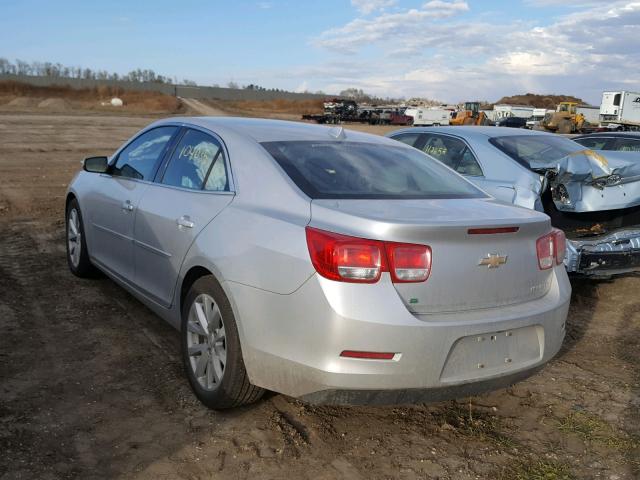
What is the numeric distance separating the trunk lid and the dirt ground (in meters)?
0.78

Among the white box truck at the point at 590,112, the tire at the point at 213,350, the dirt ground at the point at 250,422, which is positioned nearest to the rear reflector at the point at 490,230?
the dirt ground at the point at 250,422

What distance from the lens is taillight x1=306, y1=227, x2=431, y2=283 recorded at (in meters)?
2.77

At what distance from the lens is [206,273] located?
351cm

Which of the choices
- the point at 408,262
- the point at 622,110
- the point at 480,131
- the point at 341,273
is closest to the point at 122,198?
the point at 341,273

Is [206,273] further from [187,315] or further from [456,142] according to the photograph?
[456,142]

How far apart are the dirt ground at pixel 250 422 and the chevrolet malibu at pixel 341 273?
0.29 metres

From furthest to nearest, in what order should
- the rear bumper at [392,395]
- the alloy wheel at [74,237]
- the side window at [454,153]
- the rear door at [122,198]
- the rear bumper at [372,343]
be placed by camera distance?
Answer: the side window at [454,153] < the alloy wheel at [74,237] < the rear door at [122,198] < the rear bumper at [392,395] < the rear bumper at [372,343]

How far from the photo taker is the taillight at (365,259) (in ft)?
9.07

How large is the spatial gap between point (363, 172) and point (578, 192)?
9.33 feet

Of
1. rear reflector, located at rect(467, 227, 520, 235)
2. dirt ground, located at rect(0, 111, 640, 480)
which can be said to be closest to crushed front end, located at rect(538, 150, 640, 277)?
dirt ground, located at rect(0, 111, 640, 480)

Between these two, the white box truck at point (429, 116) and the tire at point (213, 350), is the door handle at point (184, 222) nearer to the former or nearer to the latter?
the tire at point (213, 350)

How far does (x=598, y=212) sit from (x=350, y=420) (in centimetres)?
369

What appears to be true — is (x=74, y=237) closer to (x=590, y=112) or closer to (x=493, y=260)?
(x=493, y=260)

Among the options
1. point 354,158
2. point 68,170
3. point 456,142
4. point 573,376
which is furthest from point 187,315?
point 68,170
